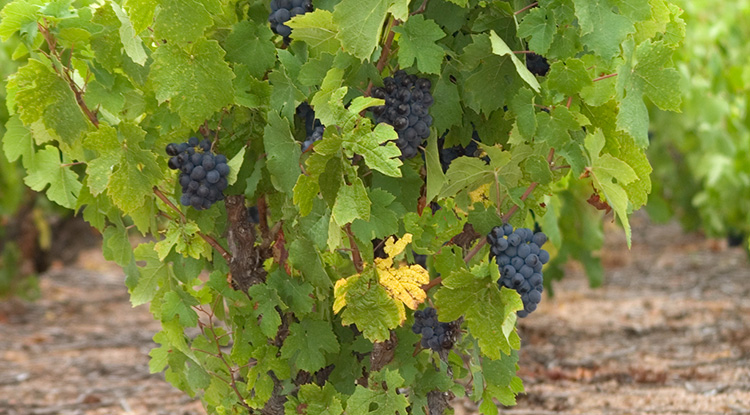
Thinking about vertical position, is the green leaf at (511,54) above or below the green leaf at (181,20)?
below

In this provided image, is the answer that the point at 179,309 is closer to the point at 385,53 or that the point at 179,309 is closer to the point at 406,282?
the point at 406,282

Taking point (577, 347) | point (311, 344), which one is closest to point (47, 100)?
point (311, 344)

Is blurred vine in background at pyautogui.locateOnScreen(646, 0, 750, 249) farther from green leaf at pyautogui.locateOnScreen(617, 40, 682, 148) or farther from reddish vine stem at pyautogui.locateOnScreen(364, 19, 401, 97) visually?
reddish vine stem at pyautogui.locateOnScreen(364, 19, 401, 97)

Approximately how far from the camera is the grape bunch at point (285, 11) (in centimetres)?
169

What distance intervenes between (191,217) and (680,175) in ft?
23.9

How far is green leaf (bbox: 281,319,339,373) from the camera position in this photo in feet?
6.19

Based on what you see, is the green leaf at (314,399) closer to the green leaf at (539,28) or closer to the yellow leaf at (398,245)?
the yellow leaf at (398,245)

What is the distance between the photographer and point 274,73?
1.74 metres

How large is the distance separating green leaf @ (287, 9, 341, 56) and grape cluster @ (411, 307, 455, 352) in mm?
605

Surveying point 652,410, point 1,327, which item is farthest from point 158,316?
point 1,327

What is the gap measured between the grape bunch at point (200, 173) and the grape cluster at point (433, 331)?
1.68ft

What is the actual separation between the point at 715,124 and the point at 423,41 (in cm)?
538

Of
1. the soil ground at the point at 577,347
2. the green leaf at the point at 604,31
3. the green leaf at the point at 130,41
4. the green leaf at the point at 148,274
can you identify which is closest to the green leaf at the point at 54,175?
the green leaf at the point at 148,274

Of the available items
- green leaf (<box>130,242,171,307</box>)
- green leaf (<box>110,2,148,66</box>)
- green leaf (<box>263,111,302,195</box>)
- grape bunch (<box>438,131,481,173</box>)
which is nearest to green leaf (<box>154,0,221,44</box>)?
green leaf (<box>110,2,148,66</box>)
